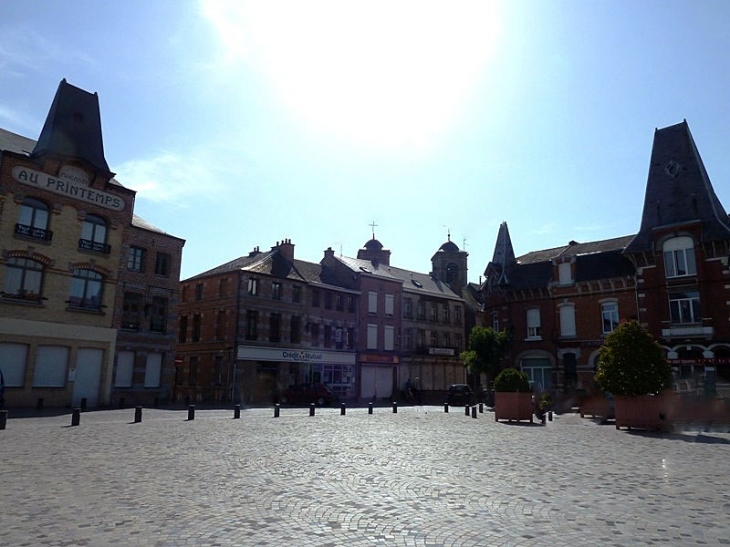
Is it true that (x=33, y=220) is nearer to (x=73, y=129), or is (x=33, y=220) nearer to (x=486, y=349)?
(x=73, y=129)

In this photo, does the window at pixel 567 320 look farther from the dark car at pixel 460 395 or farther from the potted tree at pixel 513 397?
the potted tree at pixel 513 397

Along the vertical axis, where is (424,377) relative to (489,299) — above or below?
below

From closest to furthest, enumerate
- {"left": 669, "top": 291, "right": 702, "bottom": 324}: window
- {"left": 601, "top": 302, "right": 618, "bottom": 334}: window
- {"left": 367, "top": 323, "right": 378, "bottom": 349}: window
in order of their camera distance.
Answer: {"left": 669, "top": 291, "right": 702, "bottom": 324}: window < {"left": 601, "top": 302, "right": 618, "bottom": 334}: window < {"left": 367, "top": 323, "right": 378, "bottom": 349}: window

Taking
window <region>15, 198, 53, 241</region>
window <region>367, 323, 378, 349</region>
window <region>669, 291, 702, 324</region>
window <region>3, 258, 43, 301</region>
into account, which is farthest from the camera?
window <region>367, 323, 378, 349</region>

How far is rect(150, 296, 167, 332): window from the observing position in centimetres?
3094

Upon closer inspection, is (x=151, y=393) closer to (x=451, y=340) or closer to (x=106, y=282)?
(x=106, y=282)

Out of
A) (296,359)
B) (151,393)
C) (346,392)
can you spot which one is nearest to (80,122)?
(151,393)

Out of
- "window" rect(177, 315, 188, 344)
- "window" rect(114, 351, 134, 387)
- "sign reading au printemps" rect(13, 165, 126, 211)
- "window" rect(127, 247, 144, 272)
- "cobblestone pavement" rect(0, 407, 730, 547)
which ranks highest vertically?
"sign reading au printemps" rect(13, 165, 126, 211)

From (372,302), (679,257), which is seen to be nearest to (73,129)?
(372,302)

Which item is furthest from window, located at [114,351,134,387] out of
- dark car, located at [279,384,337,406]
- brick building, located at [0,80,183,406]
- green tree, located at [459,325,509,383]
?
green tree, located at [459,325,509,383]

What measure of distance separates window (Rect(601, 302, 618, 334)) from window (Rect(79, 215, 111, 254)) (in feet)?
95.2

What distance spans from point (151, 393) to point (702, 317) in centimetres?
3024

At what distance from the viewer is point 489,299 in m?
39.4

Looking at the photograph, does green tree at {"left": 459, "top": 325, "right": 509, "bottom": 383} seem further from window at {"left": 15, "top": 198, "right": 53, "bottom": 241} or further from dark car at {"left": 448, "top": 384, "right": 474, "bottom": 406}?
window at {"left": 15, "top": 198, "right": 53, "bottom": 241}
